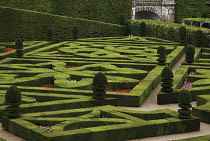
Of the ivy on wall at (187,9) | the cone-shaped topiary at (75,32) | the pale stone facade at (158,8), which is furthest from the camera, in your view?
the pale stone facade at (158,8)

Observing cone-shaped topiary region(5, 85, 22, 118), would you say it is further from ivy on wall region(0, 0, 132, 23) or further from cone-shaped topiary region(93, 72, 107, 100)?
ivy on wall region(0, 0, 132, 23)

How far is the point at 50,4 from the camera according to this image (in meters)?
47.2

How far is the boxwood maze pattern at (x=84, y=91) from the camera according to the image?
16578 mm

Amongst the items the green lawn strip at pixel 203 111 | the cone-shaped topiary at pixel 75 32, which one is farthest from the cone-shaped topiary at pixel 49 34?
the green lawn strip at pixel 203 111

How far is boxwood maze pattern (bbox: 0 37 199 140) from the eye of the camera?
54.4 ft

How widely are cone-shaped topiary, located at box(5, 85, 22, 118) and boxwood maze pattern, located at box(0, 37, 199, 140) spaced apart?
0.30 m

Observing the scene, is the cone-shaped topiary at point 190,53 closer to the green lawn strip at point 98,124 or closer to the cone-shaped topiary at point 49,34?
the green lawn strip at point 98,124

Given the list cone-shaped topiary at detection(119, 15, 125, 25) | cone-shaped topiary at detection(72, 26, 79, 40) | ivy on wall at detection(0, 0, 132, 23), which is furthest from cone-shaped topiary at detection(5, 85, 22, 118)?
cone-shaped topiary at detection(119, 15, 125, 25)

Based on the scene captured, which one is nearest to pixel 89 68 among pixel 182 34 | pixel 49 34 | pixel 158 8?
pixel 182 34

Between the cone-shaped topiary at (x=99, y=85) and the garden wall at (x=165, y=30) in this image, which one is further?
the garden wall at (x=165, y=30)

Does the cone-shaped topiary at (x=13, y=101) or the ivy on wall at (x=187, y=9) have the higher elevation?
the ivy on wall at (x=187, y=9)

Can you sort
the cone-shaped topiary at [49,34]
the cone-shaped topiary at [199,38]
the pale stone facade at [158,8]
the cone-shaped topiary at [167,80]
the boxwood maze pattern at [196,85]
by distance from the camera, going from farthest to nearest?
the pale stone facade at [158,8], the cone-shaped topiary at [49,34], the cone-shaped topiary at [199,38], the cone-shaped topiary at [167,80], the boxwood maze pattern at [196,85]

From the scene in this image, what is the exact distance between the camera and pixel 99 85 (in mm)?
19781

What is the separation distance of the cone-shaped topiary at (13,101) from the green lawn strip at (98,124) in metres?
0.25
